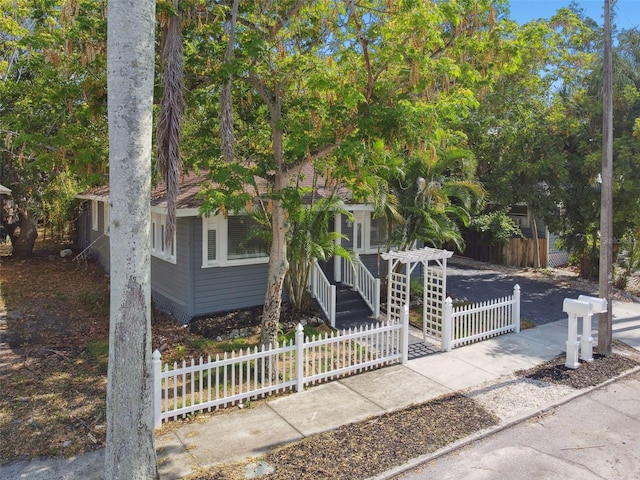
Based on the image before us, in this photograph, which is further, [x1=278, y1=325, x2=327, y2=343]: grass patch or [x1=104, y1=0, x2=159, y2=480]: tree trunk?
[x1=278, y1=325, x2=327, y2=343]: grass patch

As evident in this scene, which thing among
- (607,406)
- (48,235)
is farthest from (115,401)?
(48,235)

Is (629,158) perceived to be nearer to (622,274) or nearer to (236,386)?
(622,274)

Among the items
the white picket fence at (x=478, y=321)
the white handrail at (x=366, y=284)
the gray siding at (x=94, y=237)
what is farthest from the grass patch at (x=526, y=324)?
the gray siding at (x=94, y=237)

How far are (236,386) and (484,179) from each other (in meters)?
15.2

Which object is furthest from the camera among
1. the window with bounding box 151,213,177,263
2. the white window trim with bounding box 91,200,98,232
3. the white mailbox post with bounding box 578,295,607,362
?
the white window trim with bounding box 91,200,98,232

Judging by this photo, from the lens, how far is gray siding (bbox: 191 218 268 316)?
1142 centimetres

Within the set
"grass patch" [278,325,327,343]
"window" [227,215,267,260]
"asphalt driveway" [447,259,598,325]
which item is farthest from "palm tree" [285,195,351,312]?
"asphalt driveway" [447,259,598,325]

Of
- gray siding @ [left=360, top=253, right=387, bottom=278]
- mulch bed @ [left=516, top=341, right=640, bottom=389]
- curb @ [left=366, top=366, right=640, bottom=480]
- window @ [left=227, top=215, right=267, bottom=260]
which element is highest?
window @ [left=227, top=215, right=267, bottom=260]

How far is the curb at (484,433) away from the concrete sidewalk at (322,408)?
3.54 ft

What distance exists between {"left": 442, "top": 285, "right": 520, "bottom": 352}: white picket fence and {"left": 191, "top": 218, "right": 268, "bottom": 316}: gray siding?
4.77 metres

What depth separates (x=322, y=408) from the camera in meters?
7.26

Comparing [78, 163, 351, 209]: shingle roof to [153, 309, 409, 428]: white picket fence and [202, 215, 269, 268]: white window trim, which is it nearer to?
[202, 215, 269, 268]: white window trim

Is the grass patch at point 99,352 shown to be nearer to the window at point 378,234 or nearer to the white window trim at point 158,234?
the white window trim at point 158,234

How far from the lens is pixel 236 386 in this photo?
8.03 m
